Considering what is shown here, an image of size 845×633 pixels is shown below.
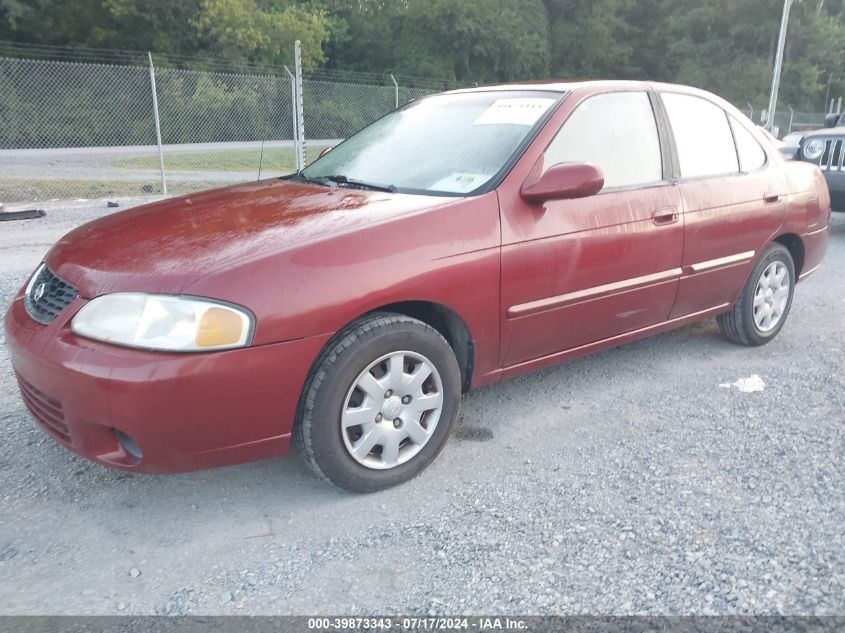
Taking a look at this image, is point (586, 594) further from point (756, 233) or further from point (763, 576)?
point (756, 233)

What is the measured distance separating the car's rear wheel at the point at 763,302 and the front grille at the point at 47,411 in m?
3.67

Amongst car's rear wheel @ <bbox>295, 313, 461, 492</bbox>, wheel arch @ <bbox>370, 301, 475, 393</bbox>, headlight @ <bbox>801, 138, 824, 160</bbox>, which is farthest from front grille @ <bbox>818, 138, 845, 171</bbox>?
car's rear wheel @ <bbox>295, 313, 461, 492</bbox>

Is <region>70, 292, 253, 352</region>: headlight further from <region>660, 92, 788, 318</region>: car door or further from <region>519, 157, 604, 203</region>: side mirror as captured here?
<region>660, 92, 788, 318</region>: car door

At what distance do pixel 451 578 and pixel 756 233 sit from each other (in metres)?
2.95

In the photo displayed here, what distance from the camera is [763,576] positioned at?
221 cm

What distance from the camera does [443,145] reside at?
133 inches

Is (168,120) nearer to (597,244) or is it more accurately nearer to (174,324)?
(597,244)

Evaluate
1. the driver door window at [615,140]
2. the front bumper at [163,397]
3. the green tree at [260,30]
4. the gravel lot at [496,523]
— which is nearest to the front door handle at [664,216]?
the driver door window at [615,140]

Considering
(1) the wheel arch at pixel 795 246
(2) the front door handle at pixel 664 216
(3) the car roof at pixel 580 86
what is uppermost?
(3) the car roof at pixel 580 86

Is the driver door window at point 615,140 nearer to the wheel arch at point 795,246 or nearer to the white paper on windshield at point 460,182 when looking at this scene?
the white paper on windshield at point 460,182

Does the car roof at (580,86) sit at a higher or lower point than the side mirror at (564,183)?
higher

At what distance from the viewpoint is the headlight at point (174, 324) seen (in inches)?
88.2

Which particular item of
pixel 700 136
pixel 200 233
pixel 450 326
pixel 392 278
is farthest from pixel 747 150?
pixel 200 233

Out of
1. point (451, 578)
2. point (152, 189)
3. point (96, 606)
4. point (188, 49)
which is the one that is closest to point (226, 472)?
point (96, 606)
